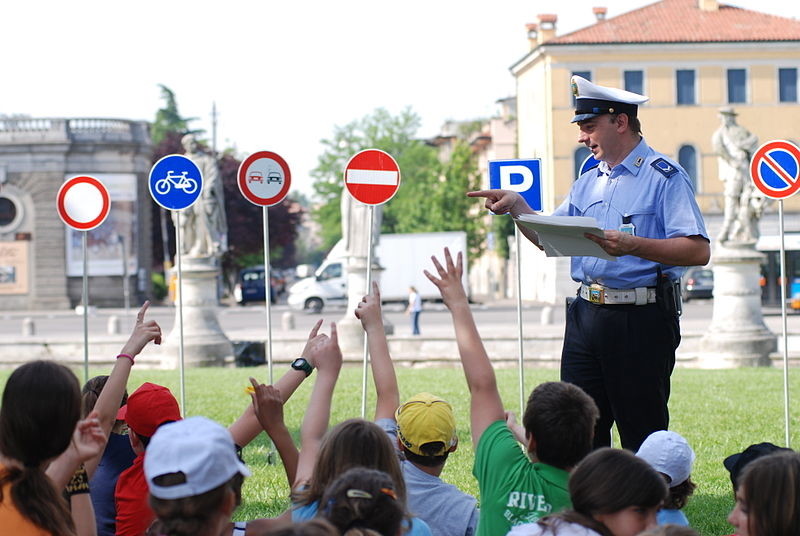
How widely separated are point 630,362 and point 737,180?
666 inches

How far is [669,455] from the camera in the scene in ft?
17.8

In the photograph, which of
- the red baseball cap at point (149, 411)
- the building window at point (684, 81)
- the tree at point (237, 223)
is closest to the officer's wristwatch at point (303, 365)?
the red baseball cap at point (149, 411)

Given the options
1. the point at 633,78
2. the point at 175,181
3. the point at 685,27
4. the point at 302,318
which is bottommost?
the point at 302,318

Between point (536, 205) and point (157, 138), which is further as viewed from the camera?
point (157, 138)

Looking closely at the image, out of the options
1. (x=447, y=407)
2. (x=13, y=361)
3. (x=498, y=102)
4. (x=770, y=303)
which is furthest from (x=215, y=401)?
(x=498, y=102)

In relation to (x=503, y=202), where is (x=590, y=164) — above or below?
above

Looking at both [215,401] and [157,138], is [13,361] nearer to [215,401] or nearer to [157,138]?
[215,401]

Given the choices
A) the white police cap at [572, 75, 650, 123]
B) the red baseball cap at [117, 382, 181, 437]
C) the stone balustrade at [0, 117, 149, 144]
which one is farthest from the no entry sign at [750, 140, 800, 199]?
the stone balustrade at [0, 117, 149, 144]

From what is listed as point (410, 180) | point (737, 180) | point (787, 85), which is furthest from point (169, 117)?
point (737, 180)

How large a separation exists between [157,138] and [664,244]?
101m

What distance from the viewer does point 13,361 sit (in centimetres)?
2453

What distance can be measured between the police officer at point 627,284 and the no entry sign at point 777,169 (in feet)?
22.4

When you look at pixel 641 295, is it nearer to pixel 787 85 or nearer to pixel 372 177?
pixel 372 177

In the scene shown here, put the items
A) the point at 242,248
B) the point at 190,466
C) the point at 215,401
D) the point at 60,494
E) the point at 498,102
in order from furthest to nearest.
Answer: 1. the point at 498,102
2. the point at 242,248
3. the point at 215,401
4. the point at 60,494
5. the point at 190,466
